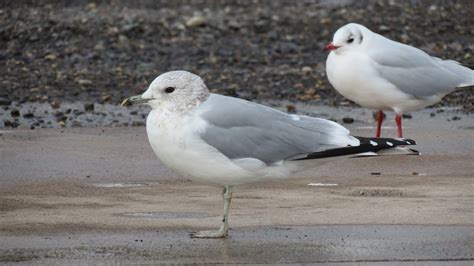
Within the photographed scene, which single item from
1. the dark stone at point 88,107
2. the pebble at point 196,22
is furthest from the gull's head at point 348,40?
the pebble at point 196,22

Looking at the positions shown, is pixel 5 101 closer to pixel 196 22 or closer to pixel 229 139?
pixel 196 22

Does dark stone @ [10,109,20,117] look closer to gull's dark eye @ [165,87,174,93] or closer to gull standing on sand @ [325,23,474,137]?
gull standing on sand @ [325,23,474,137]

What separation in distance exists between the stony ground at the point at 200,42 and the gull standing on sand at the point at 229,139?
20.3 ft

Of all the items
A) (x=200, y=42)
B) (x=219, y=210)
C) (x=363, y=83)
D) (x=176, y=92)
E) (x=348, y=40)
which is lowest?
(x=200, y=42)

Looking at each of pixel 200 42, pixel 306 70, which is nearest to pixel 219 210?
pixel 306 70

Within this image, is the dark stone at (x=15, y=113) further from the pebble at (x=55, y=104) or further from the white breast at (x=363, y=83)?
the white breast at (x=363, y=83)

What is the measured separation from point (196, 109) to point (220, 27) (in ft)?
38.0

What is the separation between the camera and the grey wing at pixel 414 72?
1091 centimetres

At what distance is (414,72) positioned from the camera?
1109cm

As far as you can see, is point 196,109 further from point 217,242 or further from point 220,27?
point 220,27

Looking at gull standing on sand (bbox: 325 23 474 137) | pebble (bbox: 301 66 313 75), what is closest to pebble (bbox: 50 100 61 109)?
gull standing on sand (bbox: 325 23 474 137)

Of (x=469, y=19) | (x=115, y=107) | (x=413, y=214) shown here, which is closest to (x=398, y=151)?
(x=413, y=214)

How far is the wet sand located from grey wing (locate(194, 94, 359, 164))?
1.52 ft

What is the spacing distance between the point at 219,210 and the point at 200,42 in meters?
10.0
